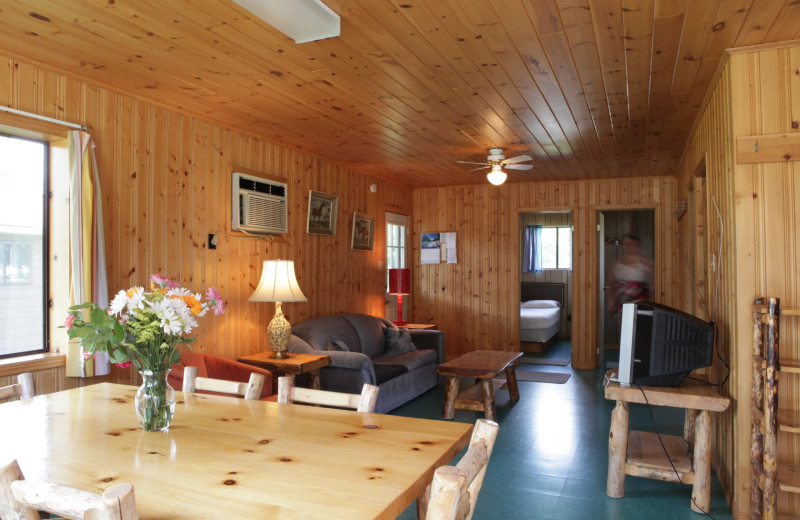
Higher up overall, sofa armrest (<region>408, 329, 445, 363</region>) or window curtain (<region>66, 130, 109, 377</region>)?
window curtain (<region>66, 130, 109, 377</region>)

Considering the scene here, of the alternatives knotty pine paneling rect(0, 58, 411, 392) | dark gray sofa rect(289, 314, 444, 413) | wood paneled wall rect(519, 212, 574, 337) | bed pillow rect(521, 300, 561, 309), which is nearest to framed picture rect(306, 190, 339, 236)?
knotty pine paneling rect(0, 58, 411, 392)

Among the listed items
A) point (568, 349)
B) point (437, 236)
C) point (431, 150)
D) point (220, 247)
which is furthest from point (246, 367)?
point (568, 349)

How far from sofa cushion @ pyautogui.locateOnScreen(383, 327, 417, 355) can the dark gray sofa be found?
0.07 m

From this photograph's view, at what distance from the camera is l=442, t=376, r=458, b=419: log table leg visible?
15.7ft

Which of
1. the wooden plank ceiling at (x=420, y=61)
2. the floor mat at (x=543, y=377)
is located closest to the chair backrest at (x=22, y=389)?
the wooden plank ceiling at (x=420, y=61)

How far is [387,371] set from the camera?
16.4ft

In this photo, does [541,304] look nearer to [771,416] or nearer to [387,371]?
[387,371]

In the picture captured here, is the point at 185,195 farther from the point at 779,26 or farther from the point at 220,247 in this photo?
the point at 779,26

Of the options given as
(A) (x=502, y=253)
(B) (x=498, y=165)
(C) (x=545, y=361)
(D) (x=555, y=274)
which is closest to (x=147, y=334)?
(B) (x=498, y=165)

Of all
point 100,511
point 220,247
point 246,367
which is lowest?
point 246,367

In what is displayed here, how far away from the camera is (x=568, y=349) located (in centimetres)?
894

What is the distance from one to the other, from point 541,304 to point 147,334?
8.61 metres

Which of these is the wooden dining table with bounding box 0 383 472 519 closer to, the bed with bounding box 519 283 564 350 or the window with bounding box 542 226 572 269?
the bed with bounding box 519 283 564 350

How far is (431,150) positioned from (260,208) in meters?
1.76
